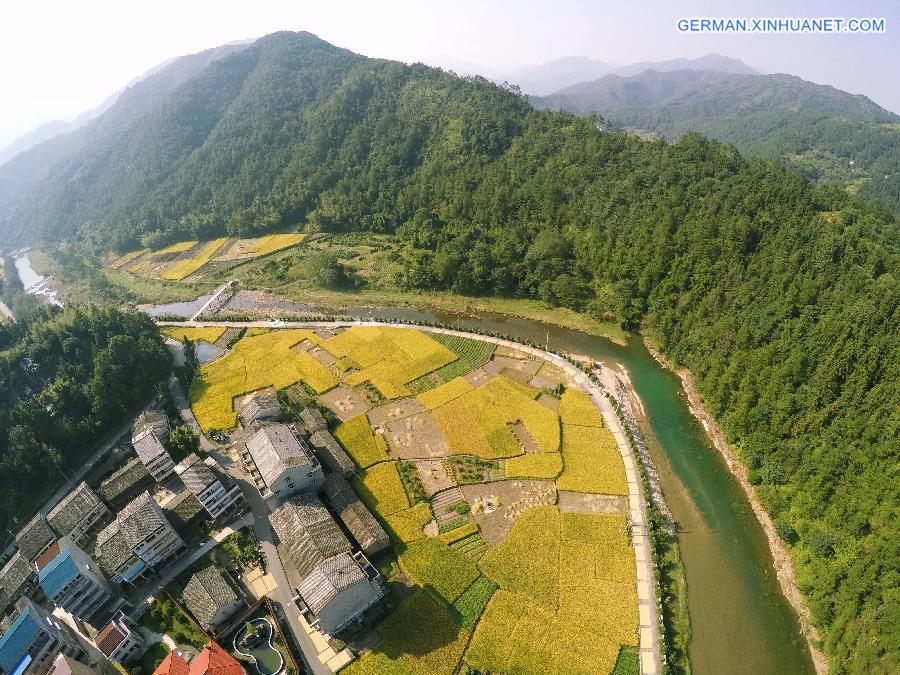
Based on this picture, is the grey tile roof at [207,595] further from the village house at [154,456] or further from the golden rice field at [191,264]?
the golden rice field at [191,264]

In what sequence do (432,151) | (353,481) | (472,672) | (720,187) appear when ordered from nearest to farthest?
(472,672) → (353,481) → (720,187) → (432,151)

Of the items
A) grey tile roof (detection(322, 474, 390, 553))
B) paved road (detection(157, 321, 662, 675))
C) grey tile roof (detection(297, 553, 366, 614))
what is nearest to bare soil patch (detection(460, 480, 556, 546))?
paved road (detection(157, 321, 662, 675))

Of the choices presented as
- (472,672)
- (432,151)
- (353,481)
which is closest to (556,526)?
(472,672)

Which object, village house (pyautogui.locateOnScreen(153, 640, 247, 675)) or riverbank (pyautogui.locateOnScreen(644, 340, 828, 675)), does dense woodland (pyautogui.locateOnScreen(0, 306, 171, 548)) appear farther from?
riverbank (pyautogui.locateOnScreen(644, 340, 828, 675))

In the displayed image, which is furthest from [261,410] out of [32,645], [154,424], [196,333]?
[196,333]

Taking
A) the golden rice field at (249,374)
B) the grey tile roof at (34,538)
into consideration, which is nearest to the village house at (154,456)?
the golden rice field at (249,374)

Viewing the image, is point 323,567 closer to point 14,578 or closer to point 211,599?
point 211,599

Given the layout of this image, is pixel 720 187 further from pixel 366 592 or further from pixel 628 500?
pixel 366 592
